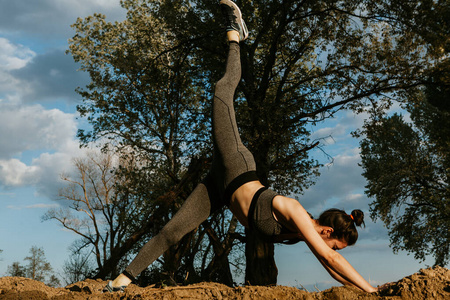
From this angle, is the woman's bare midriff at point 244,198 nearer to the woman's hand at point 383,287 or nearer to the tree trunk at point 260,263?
the woman's hand at point 383,287

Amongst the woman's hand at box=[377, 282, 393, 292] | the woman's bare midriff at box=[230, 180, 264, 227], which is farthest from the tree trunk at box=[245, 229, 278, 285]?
the woman's hand at box=[377, 282, 393, 292]

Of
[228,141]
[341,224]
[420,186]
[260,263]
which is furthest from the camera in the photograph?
[420,186]

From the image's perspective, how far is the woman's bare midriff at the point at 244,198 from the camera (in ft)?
10.3

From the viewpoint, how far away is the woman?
287 cm

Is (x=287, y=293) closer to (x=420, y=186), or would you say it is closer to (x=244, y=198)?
(x=244, y=198)

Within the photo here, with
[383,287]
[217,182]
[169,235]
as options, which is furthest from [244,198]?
[383,287]

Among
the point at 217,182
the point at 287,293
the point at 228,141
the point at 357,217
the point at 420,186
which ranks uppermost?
the point at 420,186

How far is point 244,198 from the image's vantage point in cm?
315

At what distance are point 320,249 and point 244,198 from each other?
83 centimetres

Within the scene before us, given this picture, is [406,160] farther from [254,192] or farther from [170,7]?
[254,192]

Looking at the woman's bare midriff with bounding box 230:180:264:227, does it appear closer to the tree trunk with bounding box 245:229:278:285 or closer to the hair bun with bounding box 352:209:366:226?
the hair bun with bounding box 352:209:366:226

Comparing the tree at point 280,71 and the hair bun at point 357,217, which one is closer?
the hair bun at point 357,217

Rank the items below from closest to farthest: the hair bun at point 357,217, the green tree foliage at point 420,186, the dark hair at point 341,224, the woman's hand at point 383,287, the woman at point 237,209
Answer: the woman's hand at point 383,287, the woman at point 237,209, the dark hair at point 341,224, the hair bun at point 357,217, the green tree foliage at point 420,186

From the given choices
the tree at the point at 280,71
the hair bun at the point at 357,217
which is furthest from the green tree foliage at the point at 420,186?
the hair bun at the point at 357,217
